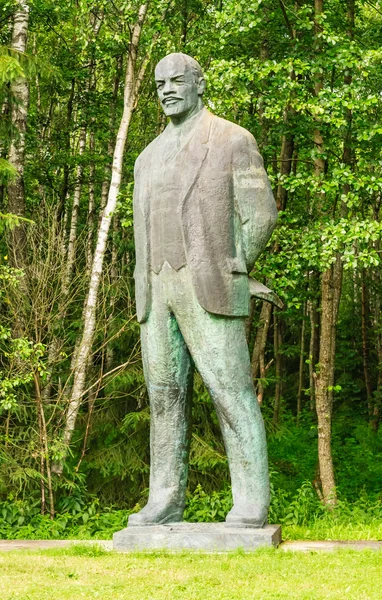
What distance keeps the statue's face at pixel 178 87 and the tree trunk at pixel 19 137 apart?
614cm

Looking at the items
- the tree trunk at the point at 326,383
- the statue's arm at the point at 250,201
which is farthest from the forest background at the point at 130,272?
the statue's arm at the point at 250,201

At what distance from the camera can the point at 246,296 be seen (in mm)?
6547

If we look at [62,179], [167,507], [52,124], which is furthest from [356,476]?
[167,507]

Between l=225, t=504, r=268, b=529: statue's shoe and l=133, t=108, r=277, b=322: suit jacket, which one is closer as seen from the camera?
l=225, t=504, r=268, b=529: statue's shoe

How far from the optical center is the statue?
255 inches

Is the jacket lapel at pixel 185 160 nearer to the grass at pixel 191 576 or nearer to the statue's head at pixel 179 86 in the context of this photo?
the statue's head at pixel 179 86

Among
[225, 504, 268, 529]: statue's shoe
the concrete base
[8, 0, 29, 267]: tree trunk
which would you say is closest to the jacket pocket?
[225, 504, 268, 529]: statue's shoe

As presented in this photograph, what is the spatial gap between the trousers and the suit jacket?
14 cm

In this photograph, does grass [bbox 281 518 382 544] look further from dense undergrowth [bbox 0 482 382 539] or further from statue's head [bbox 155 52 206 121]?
statue's head [bbox 155 52 206 121]

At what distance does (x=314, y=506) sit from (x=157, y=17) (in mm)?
6239

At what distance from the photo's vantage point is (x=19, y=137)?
41.8 ft

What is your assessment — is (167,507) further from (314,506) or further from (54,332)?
(54,332)

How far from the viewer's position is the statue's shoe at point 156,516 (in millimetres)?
6559

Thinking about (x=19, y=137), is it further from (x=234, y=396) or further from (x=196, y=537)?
(x=196, y=537)
